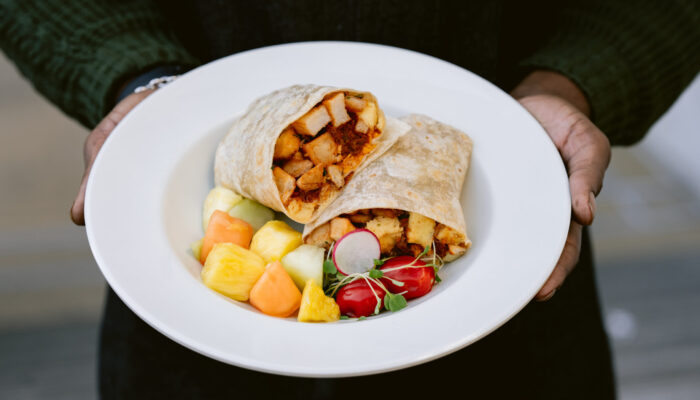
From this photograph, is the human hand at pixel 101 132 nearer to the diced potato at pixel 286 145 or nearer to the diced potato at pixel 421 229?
the diced potato at pixel 286 145

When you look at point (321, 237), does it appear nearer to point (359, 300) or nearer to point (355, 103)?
point (359, 300)

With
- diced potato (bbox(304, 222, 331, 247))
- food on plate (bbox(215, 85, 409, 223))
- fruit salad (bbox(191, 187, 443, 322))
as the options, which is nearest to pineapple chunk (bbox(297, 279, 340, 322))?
fruit salad (bbox(191, 187, 443, 322))

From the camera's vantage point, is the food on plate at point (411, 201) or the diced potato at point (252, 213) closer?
the food on plate at point (411, 201)

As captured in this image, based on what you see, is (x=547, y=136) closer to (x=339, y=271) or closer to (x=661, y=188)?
(x=339, y=271)

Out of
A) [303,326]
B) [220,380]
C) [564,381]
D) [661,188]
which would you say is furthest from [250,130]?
[661,188]

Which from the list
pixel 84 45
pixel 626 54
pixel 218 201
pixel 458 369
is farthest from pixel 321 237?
pixel 626 54

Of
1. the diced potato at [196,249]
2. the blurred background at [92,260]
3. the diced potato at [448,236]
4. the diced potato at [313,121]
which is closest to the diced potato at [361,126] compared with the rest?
the diced potato at [313,121]

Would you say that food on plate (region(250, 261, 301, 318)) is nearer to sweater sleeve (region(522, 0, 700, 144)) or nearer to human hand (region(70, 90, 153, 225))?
human hand (region(70, 90, 153, 225))
